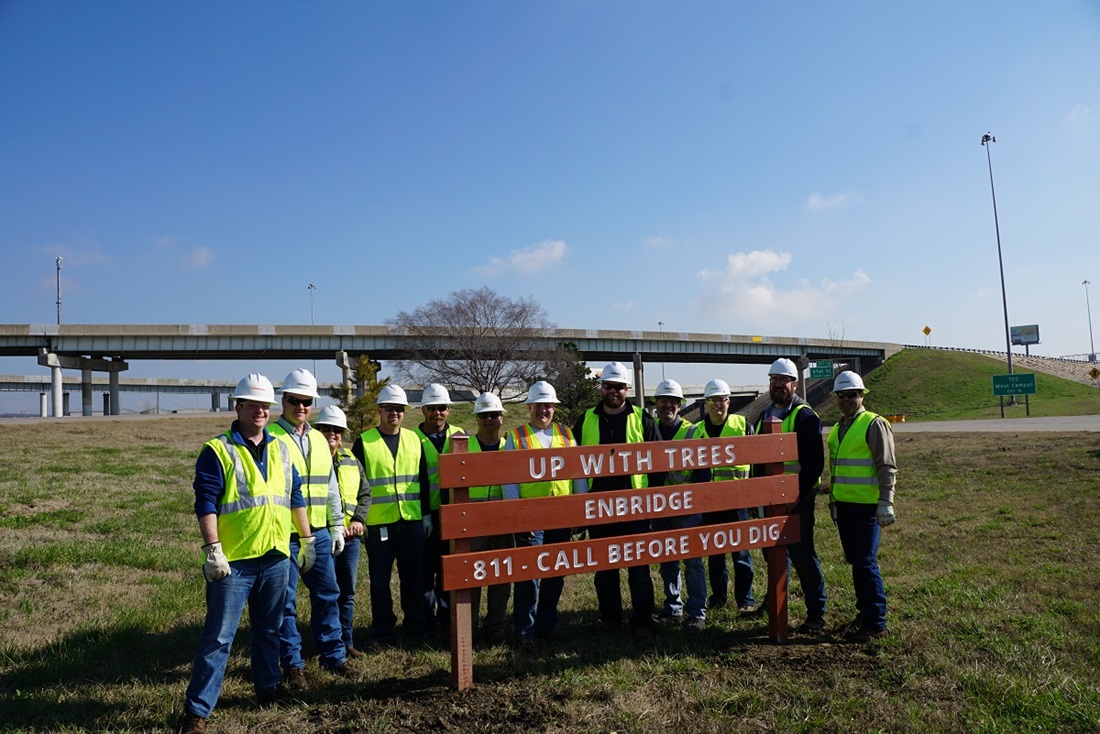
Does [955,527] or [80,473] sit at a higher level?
[80,473]

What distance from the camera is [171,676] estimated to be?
481 centimetres

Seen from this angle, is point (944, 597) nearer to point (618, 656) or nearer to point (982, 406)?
point (618, 656)

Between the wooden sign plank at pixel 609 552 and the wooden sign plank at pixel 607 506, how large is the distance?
143mm

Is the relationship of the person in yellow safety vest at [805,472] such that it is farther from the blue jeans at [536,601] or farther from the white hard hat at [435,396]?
the white hard hat at [435,396]

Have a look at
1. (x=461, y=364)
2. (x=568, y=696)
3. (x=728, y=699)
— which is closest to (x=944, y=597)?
(x=728, y=699)

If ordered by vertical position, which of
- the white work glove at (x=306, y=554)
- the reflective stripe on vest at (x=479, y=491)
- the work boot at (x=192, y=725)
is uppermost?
the reflective stripe on vest at (x=479, y=491)

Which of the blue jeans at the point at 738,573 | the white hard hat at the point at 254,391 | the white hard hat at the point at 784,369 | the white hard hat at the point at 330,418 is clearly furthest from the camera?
the blue jeans at the point at 738,573

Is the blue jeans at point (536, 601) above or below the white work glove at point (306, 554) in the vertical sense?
below

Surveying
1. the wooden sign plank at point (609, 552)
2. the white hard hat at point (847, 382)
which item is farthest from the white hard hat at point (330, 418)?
the white hard hat at point (847, 382)

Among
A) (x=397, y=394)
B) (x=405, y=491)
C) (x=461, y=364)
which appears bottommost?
(x=405, y=491)

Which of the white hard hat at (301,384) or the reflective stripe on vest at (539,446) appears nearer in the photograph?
the white hard hat at (301,384)

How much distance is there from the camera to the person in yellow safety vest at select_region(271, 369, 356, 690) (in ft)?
15.5

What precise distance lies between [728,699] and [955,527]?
6749 millimetres

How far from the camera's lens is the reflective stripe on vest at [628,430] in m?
5.64
